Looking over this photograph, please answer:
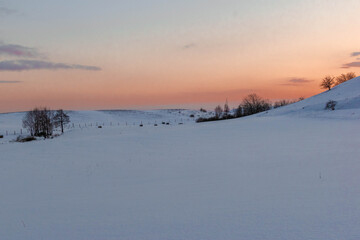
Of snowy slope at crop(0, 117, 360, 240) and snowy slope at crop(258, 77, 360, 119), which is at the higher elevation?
snowy slope at crop(258, 77, 360, 119)

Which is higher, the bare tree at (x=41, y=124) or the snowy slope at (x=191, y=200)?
the bare tree at (x=41, y=124)

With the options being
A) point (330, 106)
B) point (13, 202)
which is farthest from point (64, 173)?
point (330, 106)

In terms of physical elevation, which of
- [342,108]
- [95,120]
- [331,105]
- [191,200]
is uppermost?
[95,120]

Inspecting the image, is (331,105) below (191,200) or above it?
above

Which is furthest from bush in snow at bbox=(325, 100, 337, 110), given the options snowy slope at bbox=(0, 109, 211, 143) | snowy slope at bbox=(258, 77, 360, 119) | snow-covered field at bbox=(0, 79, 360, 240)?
snowy slope at bbox=(0, 109, 211, 143)

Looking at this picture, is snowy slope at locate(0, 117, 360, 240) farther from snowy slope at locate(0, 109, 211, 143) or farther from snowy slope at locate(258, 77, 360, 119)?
snowy slope at locate(0, 109, 211, 143)

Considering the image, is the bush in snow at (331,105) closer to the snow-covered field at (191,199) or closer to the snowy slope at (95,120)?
the snow-covered field at (191,199)

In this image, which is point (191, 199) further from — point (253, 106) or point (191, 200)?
point (253, 106)

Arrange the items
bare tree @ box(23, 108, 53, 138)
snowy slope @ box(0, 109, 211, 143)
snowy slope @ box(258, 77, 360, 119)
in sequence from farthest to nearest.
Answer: snowy slope @ box(0, 109, 211, 143)
bare tree @ box(23, 108, 53, 138)
snowy slope @ box(258, 77, 360, 119)

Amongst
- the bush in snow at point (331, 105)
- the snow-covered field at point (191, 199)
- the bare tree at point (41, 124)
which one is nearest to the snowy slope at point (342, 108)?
the bush in snow at point (331, 105)

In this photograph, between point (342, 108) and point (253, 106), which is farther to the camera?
→ point (253, 106)

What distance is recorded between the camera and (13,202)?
7.44m

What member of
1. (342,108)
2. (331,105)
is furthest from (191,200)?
(331,105)

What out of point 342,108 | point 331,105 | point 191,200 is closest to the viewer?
point 191,200
